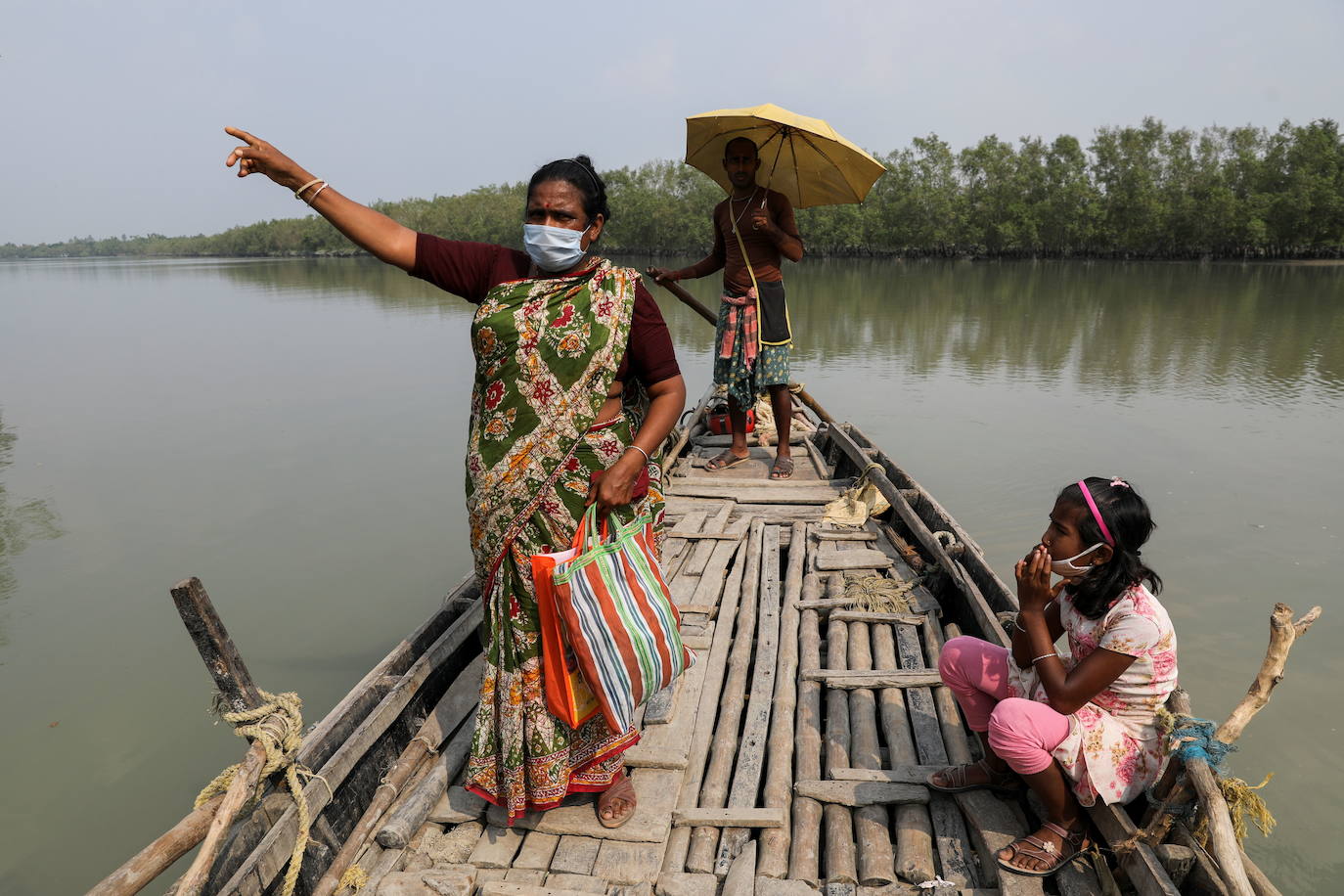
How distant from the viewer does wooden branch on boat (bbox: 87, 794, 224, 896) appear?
1.41 meters

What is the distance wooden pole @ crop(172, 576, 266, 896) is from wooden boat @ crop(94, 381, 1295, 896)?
0.24 feet

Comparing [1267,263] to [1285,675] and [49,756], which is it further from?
[49,756]

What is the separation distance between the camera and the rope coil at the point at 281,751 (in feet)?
5.66

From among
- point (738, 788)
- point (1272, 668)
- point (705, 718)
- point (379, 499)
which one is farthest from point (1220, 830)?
point (379, 499)

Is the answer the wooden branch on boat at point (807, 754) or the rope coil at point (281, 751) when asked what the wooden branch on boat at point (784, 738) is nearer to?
the wooden branch on boat at point (807, 754)

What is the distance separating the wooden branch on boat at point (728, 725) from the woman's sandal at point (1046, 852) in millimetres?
698

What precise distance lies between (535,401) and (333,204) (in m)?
0.61

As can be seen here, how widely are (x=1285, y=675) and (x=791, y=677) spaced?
8.48 feet

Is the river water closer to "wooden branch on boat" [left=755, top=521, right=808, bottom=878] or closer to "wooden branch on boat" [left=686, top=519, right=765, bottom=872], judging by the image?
"wooden branch on boat" [left=755, top=521, right=808, bottom=878]

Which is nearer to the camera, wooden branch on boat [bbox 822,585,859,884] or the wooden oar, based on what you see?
wooden branch on boat [bbox 822,585,859,884]

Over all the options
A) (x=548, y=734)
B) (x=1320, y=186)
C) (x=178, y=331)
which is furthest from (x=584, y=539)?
(x=1320, y=186)

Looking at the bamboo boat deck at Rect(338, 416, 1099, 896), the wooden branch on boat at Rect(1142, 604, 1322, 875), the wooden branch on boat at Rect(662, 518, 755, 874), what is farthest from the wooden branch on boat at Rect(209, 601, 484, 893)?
the wooden branch on boat at Rect(1142, 604, 1322, 875)

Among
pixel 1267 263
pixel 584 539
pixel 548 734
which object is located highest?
pixel 1267 263

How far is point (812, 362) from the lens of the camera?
38.3 ft
